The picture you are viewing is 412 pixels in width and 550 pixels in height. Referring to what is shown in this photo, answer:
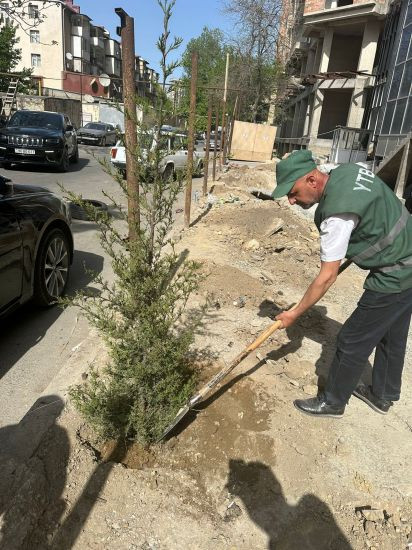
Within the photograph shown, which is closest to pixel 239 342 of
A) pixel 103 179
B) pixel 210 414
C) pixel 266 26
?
pixel 210 414

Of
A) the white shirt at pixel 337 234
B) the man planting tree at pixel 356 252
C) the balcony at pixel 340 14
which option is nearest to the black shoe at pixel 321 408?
the man planting tree at pixel 356 252

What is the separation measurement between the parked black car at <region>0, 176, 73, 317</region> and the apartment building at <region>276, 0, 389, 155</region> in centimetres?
2214

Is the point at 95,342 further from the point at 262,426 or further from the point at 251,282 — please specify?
the point at 251,282

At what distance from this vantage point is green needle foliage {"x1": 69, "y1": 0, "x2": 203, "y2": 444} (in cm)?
202

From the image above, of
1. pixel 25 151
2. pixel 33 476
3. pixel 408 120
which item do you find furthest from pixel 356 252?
pixel 408 120

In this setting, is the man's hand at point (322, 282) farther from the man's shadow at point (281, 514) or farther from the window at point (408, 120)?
the window at point (408, 120)

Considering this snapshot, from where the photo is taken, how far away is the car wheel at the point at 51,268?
3.78 meters

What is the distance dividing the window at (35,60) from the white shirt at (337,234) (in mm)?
55137

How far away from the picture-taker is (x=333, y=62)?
26.5 m

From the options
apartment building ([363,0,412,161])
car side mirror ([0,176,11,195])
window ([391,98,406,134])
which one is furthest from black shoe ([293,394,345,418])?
window ([391,98,406,134])

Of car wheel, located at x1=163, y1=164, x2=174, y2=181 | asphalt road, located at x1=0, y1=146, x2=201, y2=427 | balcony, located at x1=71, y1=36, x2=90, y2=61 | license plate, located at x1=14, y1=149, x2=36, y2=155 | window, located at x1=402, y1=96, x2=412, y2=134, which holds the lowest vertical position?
asphalt road, located at x1=0, y1=146, x2=201, y2=427

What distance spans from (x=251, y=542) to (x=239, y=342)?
6.10ft

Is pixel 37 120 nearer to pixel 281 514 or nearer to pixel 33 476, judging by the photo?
pixel 33 476

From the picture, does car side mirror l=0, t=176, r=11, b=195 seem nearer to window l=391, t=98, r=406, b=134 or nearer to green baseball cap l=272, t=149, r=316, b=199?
green baseball cap l=272, t=149, r=316, b=199
